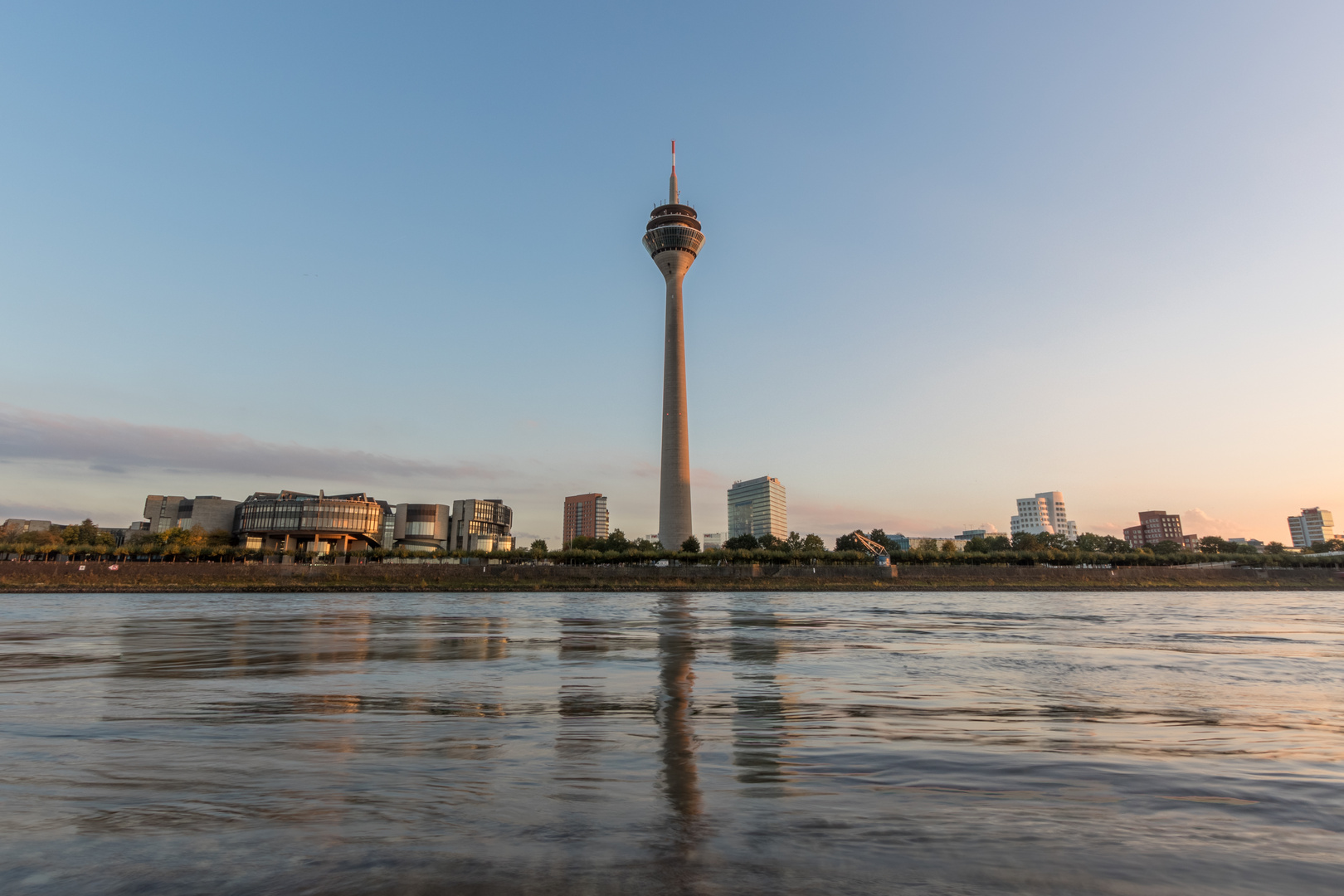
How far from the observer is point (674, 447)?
129250mm

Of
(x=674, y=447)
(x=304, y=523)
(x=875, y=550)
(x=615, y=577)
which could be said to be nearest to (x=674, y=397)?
(x=674, y=447)

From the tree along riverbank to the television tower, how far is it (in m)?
46.0

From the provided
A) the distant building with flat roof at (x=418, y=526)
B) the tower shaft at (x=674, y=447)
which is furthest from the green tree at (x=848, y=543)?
the distant building with flat roof at (x=418, y=526)

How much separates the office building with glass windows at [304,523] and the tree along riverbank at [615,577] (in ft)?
235

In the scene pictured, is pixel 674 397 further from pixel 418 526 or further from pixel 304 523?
pixel 304 523

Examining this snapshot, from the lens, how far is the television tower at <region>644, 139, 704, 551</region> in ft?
419

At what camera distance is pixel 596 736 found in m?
6.31

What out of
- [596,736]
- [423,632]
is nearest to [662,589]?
[423,632]

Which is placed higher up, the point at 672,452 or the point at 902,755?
the point at 672,452

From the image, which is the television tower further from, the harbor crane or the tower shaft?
the harbor crane

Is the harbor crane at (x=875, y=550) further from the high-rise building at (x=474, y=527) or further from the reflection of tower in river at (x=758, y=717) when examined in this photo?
the high-rise building at (x=474, y=527)

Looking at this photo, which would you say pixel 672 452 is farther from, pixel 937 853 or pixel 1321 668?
pixel 937 853

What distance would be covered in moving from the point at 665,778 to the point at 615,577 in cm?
7163

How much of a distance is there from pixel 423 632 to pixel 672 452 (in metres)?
111
